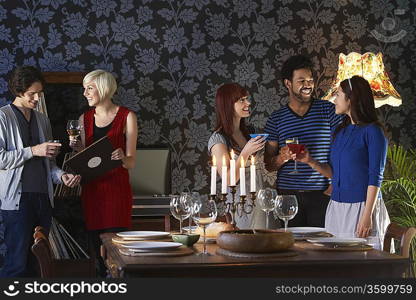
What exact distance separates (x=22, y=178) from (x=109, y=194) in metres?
0.55

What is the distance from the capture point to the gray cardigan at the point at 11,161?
4.66 metres

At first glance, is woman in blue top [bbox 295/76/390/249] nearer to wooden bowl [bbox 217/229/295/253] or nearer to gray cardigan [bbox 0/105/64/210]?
wooden bowl [bbox 217/229/295/253]

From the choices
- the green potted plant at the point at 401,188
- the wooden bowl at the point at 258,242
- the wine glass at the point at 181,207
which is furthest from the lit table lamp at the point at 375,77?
the wooden bowl at the point at 258,242

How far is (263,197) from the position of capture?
3346 millimetres

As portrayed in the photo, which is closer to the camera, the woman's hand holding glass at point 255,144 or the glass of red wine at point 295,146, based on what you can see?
the woman's hand holding glass at point 255,144

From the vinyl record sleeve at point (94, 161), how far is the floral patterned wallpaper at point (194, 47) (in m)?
1.40

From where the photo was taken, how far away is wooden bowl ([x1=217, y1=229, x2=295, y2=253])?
111 inches

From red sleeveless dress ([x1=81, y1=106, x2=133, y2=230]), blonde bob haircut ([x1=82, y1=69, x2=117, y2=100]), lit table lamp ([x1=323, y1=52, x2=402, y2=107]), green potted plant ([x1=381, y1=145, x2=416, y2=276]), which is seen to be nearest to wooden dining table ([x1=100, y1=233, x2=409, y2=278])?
red sleeveless dress ([x1=81, y1=106, x2=133, y2=230])

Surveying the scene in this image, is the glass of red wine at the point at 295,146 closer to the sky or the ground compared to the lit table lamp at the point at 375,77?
closer to the ground

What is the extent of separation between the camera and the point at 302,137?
4.71 metres

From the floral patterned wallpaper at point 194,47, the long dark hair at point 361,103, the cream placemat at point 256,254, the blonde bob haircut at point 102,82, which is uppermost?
the floral patterned wallpaper at point 194,47

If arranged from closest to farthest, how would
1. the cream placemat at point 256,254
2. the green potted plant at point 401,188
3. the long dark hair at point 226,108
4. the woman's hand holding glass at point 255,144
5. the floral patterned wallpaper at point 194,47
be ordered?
the cream placemat at point 256,254 → the woman's hand holding glass at point 255,144 → the long dark hair at point 226,108 → the green potted plant at point 401,188 → the floral patterned wallpaper at point 194,47

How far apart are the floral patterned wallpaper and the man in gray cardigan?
1.21 metres

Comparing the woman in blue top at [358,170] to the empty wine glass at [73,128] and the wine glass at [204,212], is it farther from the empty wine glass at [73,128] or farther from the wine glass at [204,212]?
the empty wine glass at [73,128]
